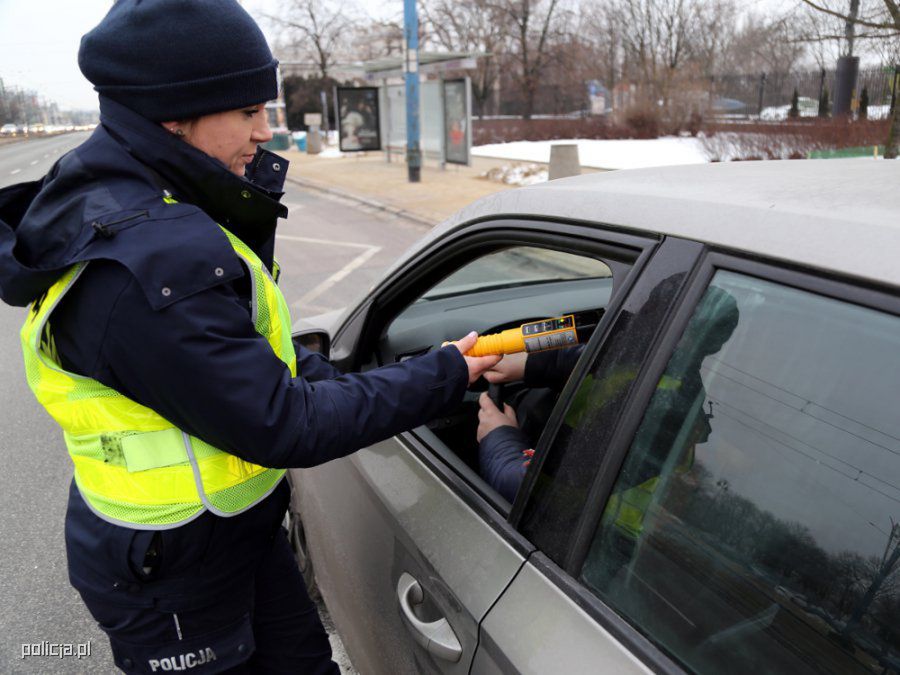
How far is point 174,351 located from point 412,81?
614 inches

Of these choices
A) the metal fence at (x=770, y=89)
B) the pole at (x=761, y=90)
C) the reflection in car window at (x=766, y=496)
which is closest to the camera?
the reflection in car window at (x=766, y=496)

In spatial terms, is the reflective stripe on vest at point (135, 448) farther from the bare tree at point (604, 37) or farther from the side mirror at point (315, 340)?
the bare tree at point (604, 37)

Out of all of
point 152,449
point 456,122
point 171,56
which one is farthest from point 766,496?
point 456,122

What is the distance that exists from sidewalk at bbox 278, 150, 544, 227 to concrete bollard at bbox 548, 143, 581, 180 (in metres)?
1.34

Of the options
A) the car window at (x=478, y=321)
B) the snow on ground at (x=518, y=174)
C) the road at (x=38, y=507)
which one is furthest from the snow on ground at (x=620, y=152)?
the car window at (x=478, y=321)

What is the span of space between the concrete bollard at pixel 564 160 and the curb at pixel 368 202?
240cm

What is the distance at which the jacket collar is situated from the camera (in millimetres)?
1390

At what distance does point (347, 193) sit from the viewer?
15930mm

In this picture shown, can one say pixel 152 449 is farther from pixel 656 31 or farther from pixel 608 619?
pixel 656 31

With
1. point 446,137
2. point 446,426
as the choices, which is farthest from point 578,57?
point 446,426

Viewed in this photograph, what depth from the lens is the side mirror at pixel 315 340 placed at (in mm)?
2271

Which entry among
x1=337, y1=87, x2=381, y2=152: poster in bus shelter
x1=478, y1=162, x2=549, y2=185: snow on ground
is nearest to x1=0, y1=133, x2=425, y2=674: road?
x1=478, y1=162, x2=549, y2=185: snow on ground

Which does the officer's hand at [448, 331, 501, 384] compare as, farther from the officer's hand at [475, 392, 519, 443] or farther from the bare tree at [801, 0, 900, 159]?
the bare tree at [801, 0, 900, 159]

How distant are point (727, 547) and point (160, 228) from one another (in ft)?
3.47
